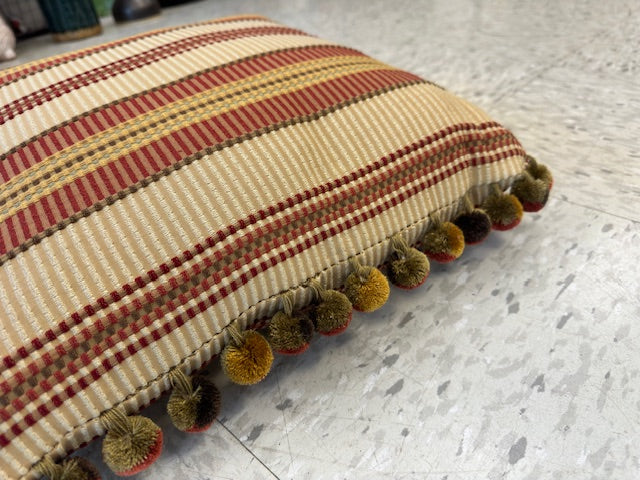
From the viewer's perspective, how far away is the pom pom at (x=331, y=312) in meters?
0.48

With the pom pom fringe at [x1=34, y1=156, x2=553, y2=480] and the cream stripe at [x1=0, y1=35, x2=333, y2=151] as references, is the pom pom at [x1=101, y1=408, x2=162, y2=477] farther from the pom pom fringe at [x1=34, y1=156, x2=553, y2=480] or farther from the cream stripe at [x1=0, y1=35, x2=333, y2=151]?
the cream stripe at [x1=0, y1=35, x2=333, y2=151]

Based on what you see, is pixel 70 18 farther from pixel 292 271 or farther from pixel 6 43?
pixel 292 271

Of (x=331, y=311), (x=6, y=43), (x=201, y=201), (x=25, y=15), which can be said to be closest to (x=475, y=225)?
(x=331, y=311)

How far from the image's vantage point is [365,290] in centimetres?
49

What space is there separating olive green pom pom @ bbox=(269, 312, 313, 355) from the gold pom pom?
1 cm

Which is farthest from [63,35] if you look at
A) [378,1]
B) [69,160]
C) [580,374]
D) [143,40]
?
[580,374]

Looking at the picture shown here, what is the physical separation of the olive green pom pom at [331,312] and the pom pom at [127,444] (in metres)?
0.18

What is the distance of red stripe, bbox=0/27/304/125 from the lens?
19.2 inches

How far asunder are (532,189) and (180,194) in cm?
43

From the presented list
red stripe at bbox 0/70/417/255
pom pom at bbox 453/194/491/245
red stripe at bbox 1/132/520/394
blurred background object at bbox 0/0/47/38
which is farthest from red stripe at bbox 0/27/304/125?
blurred background object at bbox 0/0/47/38

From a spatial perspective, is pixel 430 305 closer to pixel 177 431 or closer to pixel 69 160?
pixel 177 431

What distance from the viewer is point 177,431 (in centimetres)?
45

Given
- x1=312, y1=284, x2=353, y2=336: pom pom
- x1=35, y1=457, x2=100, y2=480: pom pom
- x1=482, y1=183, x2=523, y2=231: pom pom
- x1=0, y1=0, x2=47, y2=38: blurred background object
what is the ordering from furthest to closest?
x1=0, y1=0, x2=47, y2=38: blurred background object → x1=482, y1=183, x2=523, y2=231: pom pom → x1=312, y1=284, x2=353, y2=336: pom pom → x1=35, y1=457, x2=100, y2=480: pom pom

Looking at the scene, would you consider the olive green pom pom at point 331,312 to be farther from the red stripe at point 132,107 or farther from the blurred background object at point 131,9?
the blurred background object at point 131,9
